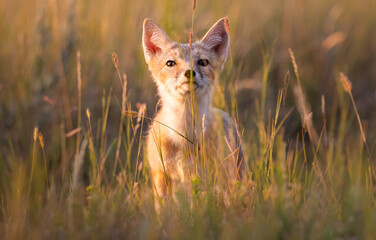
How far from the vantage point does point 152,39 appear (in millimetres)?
4121

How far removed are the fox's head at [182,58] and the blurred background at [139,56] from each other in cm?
29

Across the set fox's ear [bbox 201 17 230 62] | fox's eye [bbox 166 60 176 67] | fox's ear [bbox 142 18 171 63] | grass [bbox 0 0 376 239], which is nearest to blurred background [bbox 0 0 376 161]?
grass [bbox 0 0 376 239]

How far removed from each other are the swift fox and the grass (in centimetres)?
12

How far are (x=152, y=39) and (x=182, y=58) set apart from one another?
382mm

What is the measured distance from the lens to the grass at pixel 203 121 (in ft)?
8.75

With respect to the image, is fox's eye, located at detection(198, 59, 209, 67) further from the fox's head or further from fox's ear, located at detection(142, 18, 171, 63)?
fox's ear, located at detection(142, 18, 171, 63)

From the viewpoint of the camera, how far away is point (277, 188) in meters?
2.83

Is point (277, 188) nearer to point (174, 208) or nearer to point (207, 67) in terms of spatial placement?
point (174, 208)

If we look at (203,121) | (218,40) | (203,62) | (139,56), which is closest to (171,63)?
(203,62)

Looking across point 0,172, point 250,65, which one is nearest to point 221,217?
point 0,172

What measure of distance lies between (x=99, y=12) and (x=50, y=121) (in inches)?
72.4

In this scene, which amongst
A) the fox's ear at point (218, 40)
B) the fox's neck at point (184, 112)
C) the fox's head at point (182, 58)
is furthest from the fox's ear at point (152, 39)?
the fox's neck at point (184, 112)

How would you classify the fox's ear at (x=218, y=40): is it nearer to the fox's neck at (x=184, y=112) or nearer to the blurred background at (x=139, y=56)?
the blurred background at (x=139, y=56)

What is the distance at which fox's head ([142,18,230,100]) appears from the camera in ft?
12.1
